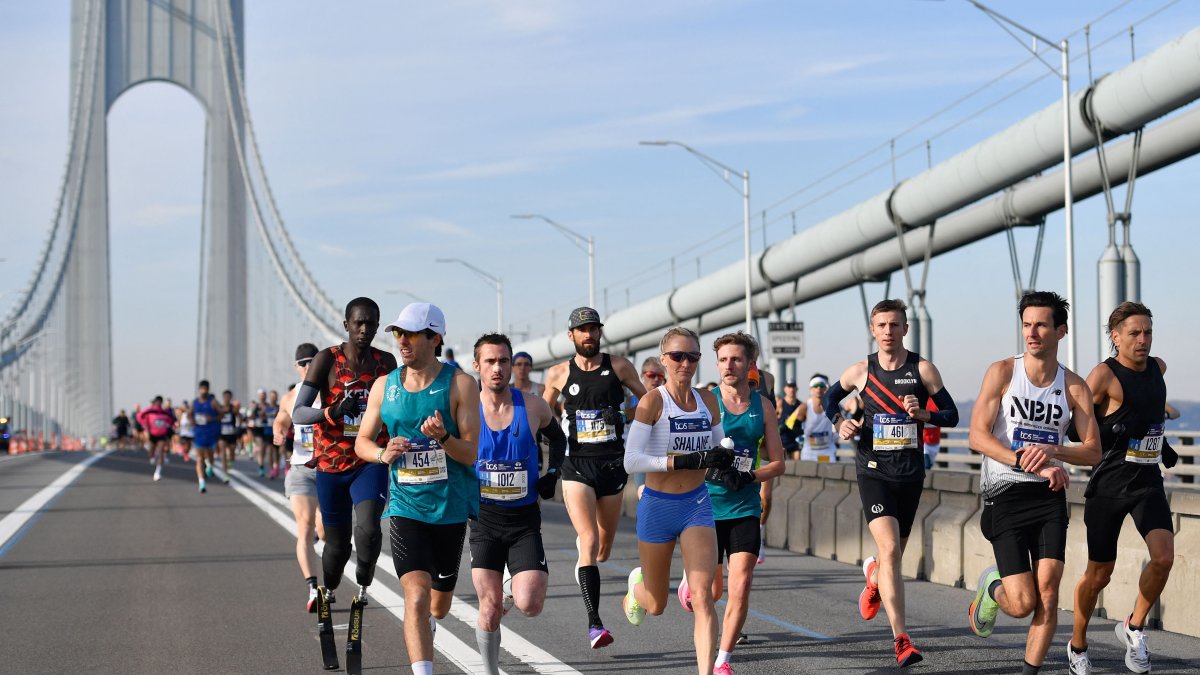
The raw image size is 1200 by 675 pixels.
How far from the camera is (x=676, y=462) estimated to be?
7.25 metres

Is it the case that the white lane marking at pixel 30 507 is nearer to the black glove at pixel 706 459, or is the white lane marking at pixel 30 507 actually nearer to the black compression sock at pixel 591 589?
the black compression sock at pixel 591 589

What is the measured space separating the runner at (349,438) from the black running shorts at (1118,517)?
367cm

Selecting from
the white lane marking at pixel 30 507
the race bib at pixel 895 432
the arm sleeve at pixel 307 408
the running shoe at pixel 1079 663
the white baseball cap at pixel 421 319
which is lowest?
the white lane marking at pixel 30 507

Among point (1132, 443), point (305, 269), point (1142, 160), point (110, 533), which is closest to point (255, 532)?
point (110, 533)

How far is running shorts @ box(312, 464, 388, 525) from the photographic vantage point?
8.30 m

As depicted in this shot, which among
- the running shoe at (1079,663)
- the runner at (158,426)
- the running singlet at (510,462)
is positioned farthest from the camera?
the runner at (158,426)

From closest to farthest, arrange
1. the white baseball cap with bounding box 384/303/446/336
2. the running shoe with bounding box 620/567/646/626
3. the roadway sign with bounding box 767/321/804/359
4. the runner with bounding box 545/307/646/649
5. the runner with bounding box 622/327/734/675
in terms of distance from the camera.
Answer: the white baseball cap with bounding box 384/303/446/336
the runner with bounding box 622/327/734/675
the running shoe with bounding box 620/567/646/626
the runner with bounding box 545/307/646/649
the roadway sign with bounding box 767/321/804/359

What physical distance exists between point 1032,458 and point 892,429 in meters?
1.73

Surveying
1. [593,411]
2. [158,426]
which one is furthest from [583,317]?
[158,426]

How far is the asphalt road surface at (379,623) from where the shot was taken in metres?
8.12

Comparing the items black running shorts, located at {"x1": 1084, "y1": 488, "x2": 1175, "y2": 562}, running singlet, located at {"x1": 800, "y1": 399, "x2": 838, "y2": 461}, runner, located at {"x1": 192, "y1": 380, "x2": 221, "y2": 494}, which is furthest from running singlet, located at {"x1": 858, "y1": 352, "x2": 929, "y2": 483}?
runner, located at {"x1": 192, "y1": 380, "x2": 221, "y2": 494}

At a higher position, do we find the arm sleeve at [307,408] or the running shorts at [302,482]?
the arm sleeve at [307,408]

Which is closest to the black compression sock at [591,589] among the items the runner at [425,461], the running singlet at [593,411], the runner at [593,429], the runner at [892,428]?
the runner at [593,429]

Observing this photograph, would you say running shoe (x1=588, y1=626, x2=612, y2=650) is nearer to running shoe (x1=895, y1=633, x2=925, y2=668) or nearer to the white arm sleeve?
the white arm sleeve
